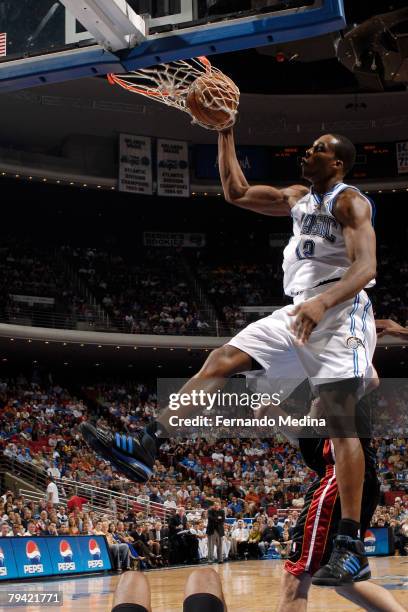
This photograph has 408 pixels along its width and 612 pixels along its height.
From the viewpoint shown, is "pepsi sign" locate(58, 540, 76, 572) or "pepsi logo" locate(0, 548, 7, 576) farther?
"pepsi sign" locate(58, 540, 76, 572)

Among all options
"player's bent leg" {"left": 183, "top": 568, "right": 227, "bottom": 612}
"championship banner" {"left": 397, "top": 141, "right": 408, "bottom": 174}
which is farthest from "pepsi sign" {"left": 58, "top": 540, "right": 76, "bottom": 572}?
"championship banner" {"left": 397, "top": 141, "right": 408, "bottom": 174}

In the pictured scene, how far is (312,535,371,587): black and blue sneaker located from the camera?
3.23m

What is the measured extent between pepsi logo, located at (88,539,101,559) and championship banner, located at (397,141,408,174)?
18976mm

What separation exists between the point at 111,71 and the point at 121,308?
70.6ft

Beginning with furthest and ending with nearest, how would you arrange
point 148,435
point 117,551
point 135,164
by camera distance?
point 135,164
point 117,551
point 148,435

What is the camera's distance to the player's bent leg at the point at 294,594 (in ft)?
12.4

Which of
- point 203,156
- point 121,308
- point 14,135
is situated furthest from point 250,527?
point 14,135

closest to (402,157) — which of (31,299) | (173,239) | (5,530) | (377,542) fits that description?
(173,239)

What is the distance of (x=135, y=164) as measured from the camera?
88.0 feet

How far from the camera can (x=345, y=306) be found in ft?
12.0

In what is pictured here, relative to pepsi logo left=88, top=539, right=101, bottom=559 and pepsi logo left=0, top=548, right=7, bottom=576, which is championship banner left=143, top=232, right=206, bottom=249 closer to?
pepsi logo left=88, top=539, right=101, bottom=559

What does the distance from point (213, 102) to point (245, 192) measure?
0.51 metres

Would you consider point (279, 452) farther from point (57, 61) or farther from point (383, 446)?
point (57, 61)

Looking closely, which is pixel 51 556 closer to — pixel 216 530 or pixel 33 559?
pixel 33 559
